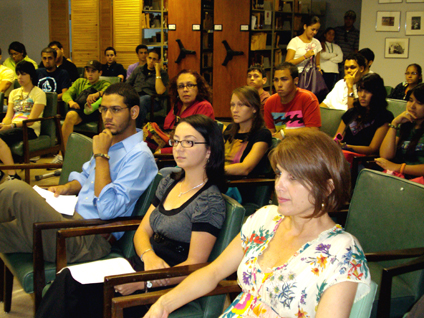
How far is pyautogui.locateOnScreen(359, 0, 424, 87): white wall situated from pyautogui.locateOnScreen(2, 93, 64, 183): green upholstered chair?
4.41 metres

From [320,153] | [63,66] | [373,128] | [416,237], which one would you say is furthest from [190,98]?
[63,66]

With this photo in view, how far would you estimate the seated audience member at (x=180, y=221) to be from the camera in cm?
160

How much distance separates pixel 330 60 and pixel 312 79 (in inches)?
66.1

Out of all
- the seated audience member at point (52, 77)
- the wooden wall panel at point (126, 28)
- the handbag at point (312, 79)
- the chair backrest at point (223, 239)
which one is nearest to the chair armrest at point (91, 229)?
the chair backrest at point (223, 239)

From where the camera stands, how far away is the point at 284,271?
127cm

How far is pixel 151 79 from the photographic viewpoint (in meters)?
6.11

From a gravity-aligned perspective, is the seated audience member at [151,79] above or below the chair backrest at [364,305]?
above

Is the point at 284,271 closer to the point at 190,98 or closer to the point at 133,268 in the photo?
the point at 133,268

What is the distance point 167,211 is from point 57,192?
3.04ft

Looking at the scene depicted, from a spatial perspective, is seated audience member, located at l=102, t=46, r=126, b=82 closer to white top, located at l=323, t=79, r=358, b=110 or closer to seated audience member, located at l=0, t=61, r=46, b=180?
seated audience member, located at l=0, t=61, r=46, b=180

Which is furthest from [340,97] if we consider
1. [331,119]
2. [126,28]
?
[126,28]

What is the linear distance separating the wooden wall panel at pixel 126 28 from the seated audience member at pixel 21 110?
14.8 ft

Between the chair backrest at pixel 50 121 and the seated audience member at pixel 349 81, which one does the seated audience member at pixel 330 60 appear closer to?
the seated audience member at pixel 349 81

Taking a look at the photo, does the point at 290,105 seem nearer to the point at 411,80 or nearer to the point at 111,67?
the point at 411,80
